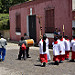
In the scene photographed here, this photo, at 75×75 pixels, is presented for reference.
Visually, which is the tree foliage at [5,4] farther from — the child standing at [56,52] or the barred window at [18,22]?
the child standing at [56,52]

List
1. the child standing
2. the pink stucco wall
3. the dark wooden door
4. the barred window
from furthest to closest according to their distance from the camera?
the barred window
the dark wooden door
the pink stucco wall
the child standing

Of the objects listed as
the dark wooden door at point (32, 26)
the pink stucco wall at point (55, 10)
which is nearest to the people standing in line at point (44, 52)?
the pink stucco wall at point (55, 10)

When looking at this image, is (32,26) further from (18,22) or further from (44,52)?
(44,52)

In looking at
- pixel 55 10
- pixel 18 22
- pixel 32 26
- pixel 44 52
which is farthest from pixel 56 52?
pixel 18 22

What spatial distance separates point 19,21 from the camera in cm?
2533

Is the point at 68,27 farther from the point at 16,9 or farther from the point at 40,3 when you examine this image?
the point at 16,9

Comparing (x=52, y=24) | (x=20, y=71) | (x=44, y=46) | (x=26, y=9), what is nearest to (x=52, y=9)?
(x=52, y=24)

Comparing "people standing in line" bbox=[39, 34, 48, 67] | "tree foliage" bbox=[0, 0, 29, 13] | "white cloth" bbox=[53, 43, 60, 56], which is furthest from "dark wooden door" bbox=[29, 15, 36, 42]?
"tree foliage" bbox=[0, 0, 29, 13]

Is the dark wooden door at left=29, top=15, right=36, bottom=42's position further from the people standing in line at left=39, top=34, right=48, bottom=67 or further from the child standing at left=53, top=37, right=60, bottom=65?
the people standing in line at left=39, top=34, right=48, bottom=67

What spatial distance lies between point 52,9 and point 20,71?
1057 cm

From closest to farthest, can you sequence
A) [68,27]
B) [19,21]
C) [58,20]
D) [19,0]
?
[68,27] < [58,20] < [19,21] < [19,0]

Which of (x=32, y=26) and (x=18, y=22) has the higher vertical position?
(x=18, y=22)

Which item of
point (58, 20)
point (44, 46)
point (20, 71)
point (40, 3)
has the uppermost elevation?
point (40, 3)

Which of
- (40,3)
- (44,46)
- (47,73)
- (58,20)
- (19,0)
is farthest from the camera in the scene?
(19,0)
